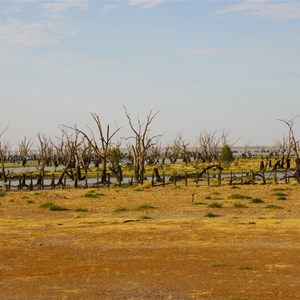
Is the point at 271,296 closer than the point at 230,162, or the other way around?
the point at 271,296

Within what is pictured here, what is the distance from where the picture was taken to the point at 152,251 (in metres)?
18.8

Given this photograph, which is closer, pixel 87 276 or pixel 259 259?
pixel 87 276

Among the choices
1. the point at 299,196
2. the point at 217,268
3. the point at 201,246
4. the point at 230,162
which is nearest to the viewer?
the point at 217,268

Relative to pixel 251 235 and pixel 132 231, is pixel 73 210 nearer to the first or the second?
pixel 132 231

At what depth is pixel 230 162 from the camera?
99562mm

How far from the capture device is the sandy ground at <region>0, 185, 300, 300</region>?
1338cm

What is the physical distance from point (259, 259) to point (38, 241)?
8498 millimetres

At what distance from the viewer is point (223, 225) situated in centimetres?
2528

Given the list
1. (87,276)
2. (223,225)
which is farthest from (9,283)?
(223,225)

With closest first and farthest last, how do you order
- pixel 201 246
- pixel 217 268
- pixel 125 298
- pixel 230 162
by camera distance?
pixel 125 298
pixel 217 268
pixel 201 246
pixel 230 162

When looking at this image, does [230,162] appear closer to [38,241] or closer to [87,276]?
[38,241]

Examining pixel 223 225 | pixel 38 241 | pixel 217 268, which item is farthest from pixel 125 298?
pixel 223 225

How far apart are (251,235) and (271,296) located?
31.9 ft

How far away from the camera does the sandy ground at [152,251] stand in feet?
43.9
